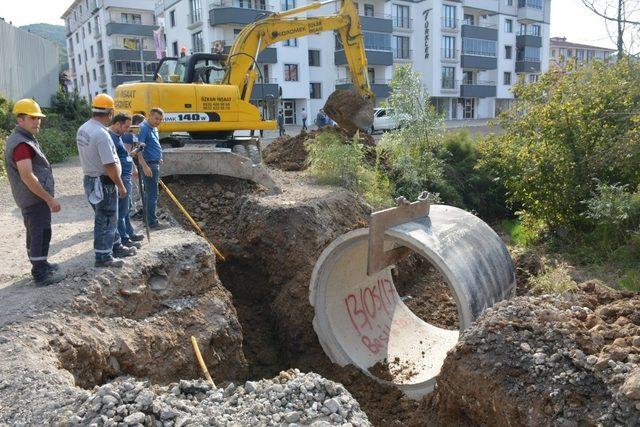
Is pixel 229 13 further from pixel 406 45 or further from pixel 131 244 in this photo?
pixel 131 244

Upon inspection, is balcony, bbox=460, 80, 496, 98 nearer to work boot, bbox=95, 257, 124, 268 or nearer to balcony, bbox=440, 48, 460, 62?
balcony, bbox=440, 48, 460, 62

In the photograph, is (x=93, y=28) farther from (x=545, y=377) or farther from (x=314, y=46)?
(x=545, y=377)

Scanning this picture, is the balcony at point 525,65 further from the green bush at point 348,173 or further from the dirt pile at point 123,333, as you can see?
the dirt pile at point 123,333

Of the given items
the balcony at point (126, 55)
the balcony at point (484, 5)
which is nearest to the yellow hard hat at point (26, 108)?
the balcony at point (484, 5)

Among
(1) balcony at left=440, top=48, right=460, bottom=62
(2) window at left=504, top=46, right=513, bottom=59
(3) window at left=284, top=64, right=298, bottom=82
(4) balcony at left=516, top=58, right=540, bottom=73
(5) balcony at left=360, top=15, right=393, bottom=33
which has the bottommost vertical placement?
(3) window at left=284, top=64, right=298, bottom=82

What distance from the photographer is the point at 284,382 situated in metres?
3.97

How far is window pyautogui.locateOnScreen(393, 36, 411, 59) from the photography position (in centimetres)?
3911

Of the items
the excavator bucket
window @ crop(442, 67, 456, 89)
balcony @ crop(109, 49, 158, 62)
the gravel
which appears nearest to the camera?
the gravel

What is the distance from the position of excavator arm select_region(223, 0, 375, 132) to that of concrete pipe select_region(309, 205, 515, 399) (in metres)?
5.08

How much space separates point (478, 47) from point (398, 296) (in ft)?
126

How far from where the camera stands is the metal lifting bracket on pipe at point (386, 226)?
5.58 metres

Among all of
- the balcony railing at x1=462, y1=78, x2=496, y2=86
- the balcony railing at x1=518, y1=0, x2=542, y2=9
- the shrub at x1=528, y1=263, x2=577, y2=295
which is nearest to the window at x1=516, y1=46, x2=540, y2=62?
the balcony railing at x1=518, y1=0, x2=542, y2=9

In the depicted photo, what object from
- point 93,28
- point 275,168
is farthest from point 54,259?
point 93,28

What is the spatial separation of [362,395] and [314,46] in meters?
32.1
